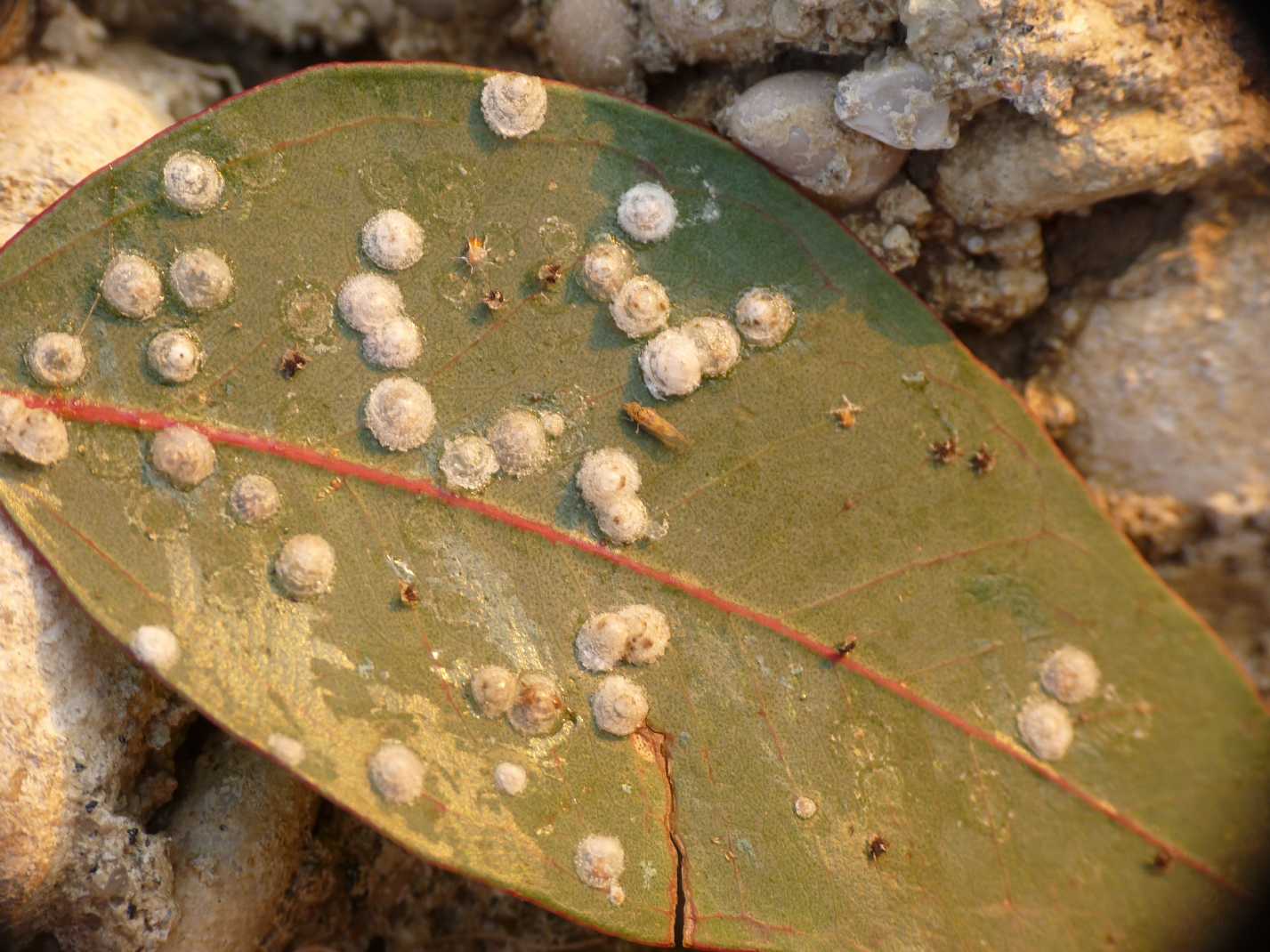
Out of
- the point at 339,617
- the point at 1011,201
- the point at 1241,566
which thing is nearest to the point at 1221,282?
the point at 1011,201

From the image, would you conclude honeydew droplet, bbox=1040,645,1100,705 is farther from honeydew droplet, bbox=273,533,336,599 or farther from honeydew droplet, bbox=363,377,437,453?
honeydew droplet, bbox=273,533,336,599

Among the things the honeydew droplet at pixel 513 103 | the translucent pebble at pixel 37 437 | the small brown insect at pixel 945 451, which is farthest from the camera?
the small brown insect at pixel 945 451

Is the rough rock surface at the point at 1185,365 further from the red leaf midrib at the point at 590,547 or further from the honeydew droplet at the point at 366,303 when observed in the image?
the honeydew droplet at the point at 366,303

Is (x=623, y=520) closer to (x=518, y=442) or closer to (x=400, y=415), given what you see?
(x=518, y=442)

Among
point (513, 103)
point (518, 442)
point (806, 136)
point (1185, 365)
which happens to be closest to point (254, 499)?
point (518, 442)

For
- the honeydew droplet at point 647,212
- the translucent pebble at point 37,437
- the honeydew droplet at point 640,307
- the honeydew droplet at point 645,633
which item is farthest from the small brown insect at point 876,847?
the translucent pebble at point 37,437

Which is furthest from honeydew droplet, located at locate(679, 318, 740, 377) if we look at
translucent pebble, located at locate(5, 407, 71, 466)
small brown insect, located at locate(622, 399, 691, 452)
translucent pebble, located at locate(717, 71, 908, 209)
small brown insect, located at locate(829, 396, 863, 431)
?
translucent pebble, located at locate(5, 407, 71, 466)

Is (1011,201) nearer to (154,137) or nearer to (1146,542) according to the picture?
(1146,542)
